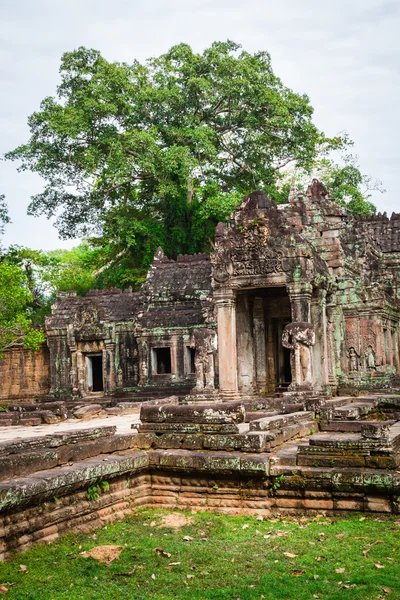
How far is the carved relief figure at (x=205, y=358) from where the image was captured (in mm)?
17125

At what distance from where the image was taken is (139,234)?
111ft

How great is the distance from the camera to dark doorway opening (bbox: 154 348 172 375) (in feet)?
77.5

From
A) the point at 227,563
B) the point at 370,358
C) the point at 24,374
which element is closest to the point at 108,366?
the point at 24,374

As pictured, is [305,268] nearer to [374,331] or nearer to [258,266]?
[258,266]

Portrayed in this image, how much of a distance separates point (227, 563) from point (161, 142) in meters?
30.5

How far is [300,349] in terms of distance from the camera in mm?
15805

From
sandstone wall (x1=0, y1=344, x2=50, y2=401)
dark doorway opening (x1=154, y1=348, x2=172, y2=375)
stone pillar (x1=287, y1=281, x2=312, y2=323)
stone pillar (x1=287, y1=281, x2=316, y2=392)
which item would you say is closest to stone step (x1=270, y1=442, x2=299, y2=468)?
stone pillar (x1=287, y1=281, x2=316, y2=392)

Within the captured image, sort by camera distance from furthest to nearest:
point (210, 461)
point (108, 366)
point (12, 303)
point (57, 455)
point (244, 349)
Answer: point (108, 366) → point (12, 303) → point (244, 349) → point (210, 461) → point (57, 455)

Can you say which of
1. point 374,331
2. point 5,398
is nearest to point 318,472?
point 374,331

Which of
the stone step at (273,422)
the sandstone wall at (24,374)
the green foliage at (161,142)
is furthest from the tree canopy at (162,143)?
the stone step at (273,422)

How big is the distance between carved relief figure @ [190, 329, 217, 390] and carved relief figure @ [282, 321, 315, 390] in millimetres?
2172

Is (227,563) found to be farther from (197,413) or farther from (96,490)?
(197,413)

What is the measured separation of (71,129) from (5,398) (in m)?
13.0

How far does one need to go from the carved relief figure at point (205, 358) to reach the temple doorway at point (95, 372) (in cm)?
897
